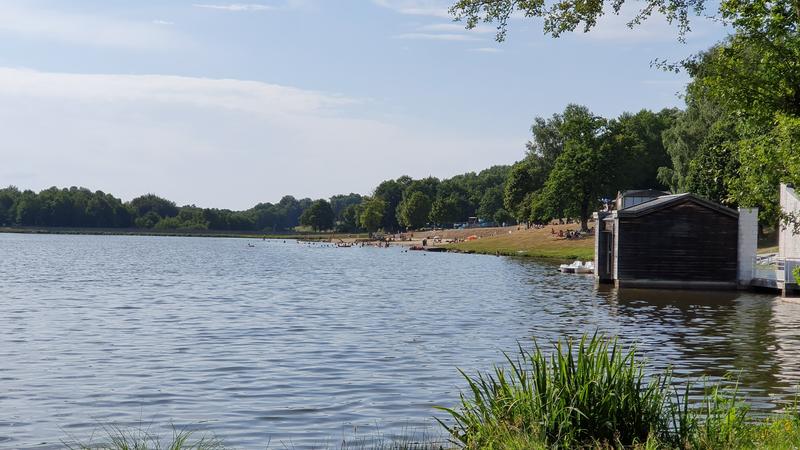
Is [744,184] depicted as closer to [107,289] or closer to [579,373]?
[579,373]

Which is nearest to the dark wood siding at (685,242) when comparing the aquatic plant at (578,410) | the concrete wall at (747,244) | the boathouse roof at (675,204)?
the boathouse roof at (675,204)

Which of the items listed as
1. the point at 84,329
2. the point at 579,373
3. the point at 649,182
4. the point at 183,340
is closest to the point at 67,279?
the point at 84,329

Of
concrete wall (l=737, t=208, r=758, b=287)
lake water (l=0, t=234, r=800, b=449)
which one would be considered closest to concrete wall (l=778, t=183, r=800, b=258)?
concrete wall (l=737, t=208, r=758, b=287)

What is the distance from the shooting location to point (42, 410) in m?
19.0

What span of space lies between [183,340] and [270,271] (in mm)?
57315

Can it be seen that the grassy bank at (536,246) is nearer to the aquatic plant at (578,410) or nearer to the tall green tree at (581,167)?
the tall green tree at (581,167)

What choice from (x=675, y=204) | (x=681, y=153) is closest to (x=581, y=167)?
(x=681, y=153)

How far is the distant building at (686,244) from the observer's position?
189ft

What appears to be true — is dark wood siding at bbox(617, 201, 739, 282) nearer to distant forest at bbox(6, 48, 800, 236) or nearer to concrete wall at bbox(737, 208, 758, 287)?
concrete wall at bbox(737, 208, 758, 287)

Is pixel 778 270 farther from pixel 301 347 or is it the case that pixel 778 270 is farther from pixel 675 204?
pixel 301 347

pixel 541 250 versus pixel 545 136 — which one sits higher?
pixel 545 136

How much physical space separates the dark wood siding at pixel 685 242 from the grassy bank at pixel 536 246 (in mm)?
39456

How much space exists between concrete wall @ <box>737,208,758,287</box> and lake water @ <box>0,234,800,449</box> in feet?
11.0

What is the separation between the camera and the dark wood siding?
5753 centimetres
